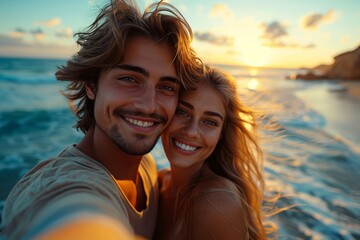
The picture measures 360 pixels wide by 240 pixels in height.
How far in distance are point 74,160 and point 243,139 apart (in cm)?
212

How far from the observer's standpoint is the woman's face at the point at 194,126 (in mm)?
2930

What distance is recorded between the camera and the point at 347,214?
4.69 metres

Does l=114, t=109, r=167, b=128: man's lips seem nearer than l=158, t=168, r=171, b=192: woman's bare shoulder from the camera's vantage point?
Yes

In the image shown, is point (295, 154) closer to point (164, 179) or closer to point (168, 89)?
point (164, 179)

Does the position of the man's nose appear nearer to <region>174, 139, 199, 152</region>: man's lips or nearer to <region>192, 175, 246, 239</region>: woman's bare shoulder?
<region>174, 139, 199, 152</region>: man's lips

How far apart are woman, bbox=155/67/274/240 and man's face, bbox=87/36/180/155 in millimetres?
431

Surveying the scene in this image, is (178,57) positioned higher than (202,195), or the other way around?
(178,57)

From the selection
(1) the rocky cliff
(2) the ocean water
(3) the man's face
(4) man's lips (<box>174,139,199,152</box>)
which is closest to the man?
(3) the man's face

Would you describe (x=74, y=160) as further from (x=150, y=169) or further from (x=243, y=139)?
(x=243, y=139)

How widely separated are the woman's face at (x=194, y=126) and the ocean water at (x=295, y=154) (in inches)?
35.8

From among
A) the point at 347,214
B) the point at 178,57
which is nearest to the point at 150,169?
the point at 178,57

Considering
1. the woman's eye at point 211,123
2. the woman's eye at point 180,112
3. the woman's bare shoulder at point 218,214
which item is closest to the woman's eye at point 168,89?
the woman's eye at point 180,112

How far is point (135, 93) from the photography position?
257cm

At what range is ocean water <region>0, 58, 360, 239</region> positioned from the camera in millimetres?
4410
